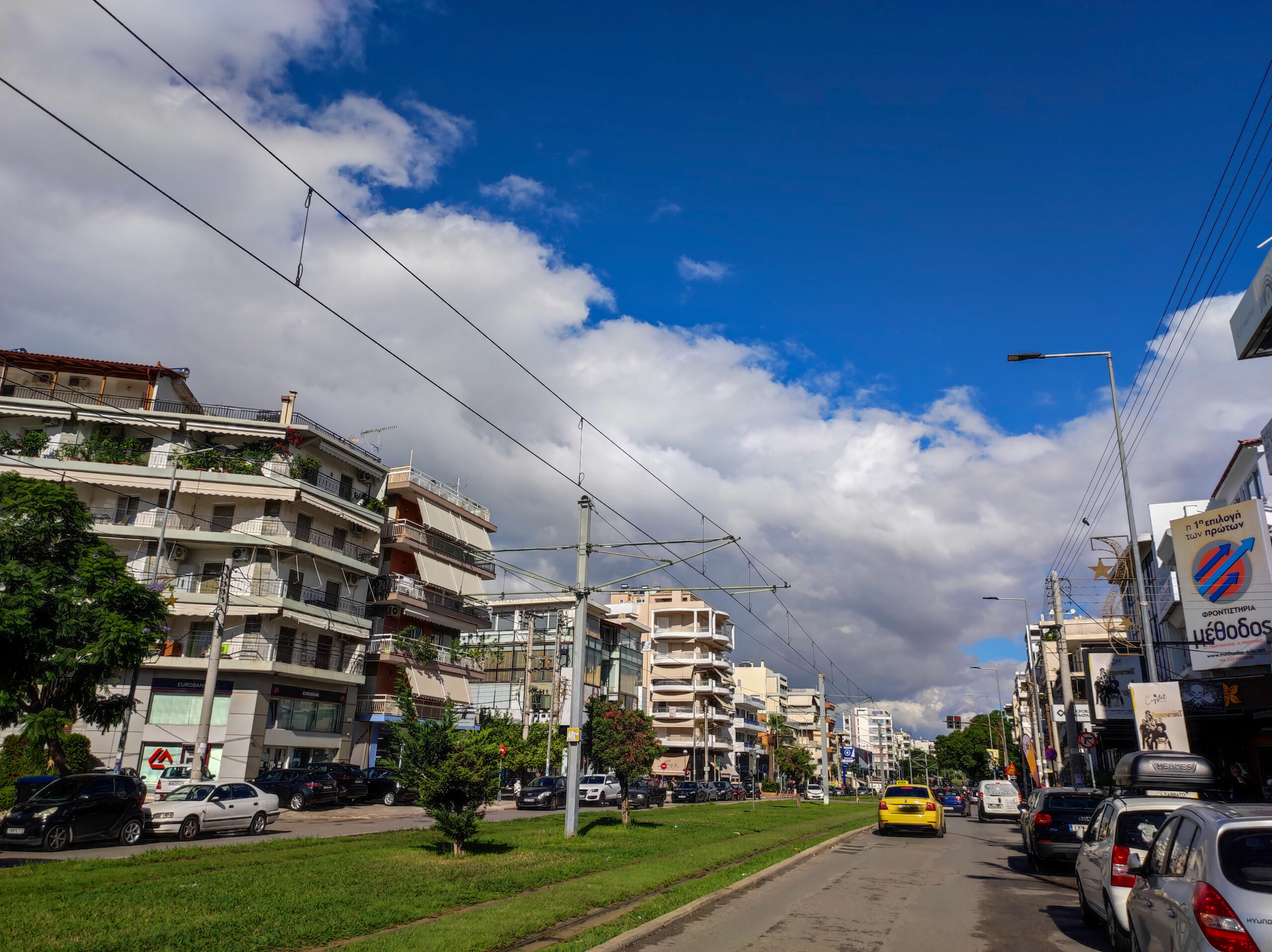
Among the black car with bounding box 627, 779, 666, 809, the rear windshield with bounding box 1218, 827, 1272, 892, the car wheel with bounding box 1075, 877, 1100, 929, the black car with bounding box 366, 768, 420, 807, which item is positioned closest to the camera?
the rear windshield with bounding box 1218, 827, 1272, 892

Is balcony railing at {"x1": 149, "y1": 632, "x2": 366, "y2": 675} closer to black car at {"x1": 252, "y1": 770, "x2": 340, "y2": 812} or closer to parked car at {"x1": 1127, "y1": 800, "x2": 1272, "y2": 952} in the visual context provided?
black car at {"x1": 252, "y1": 770, "x2": 340, "y2": 812}

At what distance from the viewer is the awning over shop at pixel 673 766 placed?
85125 millimetres

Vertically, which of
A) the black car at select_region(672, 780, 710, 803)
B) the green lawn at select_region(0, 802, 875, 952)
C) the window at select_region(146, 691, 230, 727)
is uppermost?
the window at select_region(146, 691, 230, 727)

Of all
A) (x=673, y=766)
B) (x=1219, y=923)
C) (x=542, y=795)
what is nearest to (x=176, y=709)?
(x=542, y=795)

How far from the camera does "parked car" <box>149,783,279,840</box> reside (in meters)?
20.5

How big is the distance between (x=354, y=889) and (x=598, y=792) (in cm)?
3007

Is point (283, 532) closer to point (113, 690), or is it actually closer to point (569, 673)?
point (113, 690)

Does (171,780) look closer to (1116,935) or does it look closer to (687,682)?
(1116,935)

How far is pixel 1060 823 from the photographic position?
669 inches

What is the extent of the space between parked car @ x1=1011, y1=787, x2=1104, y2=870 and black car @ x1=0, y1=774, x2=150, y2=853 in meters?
19.3

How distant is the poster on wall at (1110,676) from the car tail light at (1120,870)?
3316 cm

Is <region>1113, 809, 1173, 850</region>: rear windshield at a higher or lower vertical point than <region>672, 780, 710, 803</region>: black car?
higher

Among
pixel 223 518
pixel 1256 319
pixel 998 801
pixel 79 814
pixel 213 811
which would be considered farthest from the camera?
pixel 223 518

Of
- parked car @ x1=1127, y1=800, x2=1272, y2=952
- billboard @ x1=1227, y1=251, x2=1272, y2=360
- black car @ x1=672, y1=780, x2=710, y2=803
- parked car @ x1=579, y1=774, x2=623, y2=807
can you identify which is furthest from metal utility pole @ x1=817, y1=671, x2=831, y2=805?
parked car @ x1=1127, y1=800, x2=1272, y2=952
